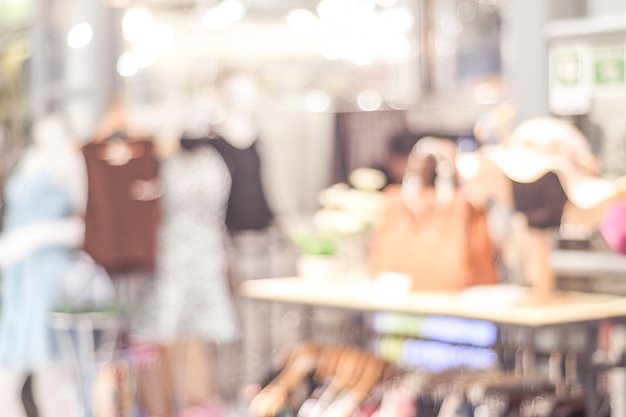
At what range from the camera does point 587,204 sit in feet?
12.5

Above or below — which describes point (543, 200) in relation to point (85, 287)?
above

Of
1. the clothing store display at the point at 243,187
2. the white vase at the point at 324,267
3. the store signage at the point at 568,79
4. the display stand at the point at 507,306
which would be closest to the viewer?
the display stand at the point at 507,306

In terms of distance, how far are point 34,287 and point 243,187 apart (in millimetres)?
1075

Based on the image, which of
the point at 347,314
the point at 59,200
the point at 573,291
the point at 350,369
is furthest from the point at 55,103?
the point at 573,291

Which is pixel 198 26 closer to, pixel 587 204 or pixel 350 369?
A: pixel 350 369

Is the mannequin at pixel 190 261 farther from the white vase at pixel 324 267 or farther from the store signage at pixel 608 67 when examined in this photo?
the store signage at pixel 608 67

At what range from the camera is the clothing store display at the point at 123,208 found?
5.22 meters

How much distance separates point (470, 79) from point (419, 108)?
1.60m

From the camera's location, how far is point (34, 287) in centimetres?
536

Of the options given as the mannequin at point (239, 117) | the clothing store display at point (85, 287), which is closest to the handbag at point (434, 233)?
the mannequin at point (239, 117)

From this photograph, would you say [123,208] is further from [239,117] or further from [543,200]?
[543,200]

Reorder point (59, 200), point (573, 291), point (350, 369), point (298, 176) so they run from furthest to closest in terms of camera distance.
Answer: point (298, 176) < point (59, 200) < point (350, 369) < point (573, 291)

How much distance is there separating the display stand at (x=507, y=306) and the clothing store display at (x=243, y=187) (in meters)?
0.93

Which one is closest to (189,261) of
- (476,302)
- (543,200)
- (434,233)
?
(434,233)
